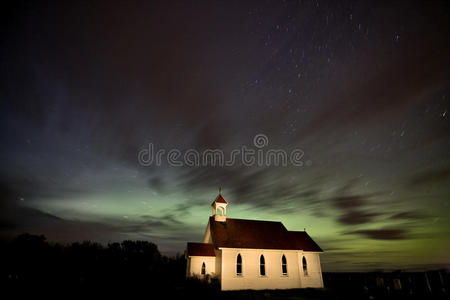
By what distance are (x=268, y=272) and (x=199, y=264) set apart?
8.70 m

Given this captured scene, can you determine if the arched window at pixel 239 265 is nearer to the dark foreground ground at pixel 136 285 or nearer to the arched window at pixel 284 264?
the dark foreground ground at pixel 136 285

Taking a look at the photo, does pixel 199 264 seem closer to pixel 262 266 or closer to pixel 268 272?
pixel 262 266

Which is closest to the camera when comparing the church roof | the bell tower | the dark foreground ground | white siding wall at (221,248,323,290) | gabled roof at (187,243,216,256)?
the dark foreground ground

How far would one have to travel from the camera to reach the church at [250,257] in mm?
27969

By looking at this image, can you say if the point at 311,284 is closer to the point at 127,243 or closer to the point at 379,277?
the point at 379,277

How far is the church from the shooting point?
2797 centimetres

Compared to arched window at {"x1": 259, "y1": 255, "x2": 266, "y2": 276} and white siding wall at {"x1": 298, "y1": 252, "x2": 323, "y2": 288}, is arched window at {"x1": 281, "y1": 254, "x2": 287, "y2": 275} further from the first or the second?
arched window at {"x1": 259, "y1": 255, "x2": 266, "y2": 276}

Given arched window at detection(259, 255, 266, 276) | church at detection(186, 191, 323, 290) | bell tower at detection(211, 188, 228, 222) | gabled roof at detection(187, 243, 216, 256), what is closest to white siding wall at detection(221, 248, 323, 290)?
church at detection(186, 191, 323, 290)

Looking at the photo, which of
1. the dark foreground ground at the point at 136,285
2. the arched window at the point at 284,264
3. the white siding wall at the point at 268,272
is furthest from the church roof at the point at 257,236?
the dark foreground ground at the point at 136,285

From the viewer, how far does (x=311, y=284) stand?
30.7 metres

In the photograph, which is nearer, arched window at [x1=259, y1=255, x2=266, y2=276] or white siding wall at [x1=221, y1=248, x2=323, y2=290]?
white siding wall at [x1=221, y1=248, x2=323, y2=290]

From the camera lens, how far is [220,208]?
34.0 meters

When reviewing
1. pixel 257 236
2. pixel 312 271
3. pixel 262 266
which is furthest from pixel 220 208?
pixel 312 271

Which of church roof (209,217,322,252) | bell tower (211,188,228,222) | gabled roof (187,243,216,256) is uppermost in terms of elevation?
bell tower (211,188,228,222)
